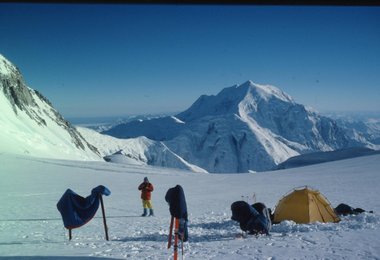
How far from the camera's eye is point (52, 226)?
15.6 metres

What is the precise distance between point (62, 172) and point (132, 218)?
23472 millimetres

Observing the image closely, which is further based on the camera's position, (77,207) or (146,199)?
(146,199)

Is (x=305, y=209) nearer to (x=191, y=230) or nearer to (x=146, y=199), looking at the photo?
(x=191, y=230)

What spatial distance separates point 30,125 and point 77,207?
3373 inches

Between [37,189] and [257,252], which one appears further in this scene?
[37,189]

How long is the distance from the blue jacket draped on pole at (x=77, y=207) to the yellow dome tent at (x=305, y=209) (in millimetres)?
→ 7250

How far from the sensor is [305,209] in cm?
1523

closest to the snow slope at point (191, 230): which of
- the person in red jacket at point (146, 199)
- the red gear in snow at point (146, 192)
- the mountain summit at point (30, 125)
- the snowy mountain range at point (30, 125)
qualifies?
the person in red jacket at point (146, 199)

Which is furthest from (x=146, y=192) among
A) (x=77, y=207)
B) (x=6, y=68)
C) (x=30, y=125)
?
(x=6, y=68)

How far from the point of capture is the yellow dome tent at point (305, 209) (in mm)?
15125

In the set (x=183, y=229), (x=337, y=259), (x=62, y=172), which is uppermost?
(x=62, y=172)

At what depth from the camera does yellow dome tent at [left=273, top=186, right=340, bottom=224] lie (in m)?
15.1

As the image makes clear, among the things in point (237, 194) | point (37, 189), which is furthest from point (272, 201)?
point (37, 189)

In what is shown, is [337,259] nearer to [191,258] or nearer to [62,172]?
[191,258]
